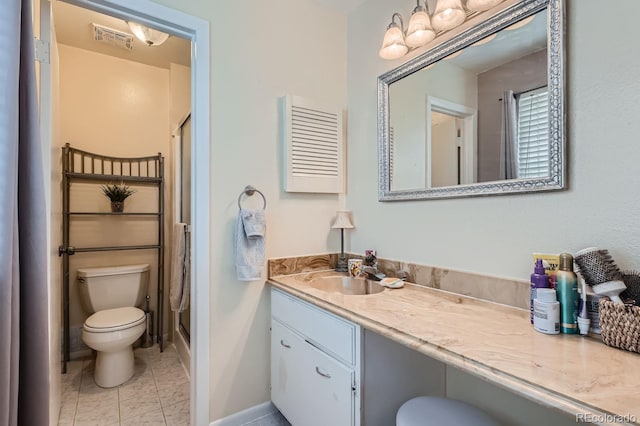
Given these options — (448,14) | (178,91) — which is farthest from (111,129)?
(448,14)

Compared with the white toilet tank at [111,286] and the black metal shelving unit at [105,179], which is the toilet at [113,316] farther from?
the black metal shelving unit at [105,179]

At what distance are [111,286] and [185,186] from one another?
3.07 feet

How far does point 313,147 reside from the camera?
1813 millimetres

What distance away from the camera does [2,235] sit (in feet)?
2.14

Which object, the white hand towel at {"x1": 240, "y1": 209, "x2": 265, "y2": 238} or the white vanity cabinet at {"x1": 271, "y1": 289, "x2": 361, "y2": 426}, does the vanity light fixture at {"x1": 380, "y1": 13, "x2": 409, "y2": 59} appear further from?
the white vanity cabinet at {"x1": 271, "y1": 289, "x2": 361, "y2": 426}

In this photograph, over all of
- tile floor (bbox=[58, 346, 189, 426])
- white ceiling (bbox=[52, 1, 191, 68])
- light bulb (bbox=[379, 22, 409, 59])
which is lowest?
tile floor (bbox=[58, 346, 189, 426])

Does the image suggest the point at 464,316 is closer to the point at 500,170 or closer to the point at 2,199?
the point at 500,170

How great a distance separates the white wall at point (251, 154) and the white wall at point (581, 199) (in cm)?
81

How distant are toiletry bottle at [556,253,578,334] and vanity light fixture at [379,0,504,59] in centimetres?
103

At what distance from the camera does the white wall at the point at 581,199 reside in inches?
35.4

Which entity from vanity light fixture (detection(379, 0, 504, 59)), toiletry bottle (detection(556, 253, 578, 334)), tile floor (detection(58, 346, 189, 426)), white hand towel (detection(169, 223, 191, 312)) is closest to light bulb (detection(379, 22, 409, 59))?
vanity light fixture (detection(379, 0, 504, 59))

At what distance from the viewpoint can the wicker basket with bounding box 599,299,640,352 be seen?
77cm

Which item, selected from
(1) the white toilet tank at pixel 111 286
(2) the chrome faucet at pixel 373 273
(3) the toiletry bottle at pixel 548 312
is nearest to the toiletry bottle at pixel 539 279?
(3) the toiletry bottle at pixel 548 312

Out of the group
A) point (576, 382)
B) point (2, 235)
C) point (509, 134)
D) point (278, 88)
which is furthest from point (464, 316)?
point (278, 88)
